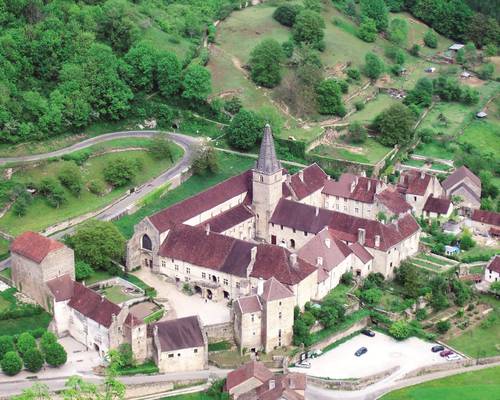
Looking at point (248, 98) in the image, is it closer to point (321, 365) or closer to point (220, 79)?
point (220, 79)

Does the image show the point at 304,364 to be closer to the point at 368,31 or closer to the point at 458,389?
the point at 458,389

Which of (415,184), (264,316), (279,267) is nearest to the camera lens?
(264,316)

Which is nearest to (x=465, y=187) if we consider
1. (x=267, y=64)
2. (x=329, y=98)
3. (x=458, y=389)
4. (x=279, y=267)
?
(x=329, y=98)

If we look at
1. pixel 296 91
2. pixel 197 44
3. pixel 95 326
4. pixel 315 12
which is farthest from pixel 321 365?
pixel 315 12

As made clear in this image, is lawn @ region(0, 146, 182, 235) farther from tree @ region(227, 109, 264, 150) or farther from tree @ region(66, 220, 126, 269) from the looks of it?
tree @ region(227, 109, 264, 150)

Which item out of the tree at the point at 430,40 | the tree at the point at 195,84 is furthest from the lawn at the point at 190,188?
the tree at the point at 430,40

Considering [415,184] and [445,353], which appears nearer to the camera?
[445,353]
